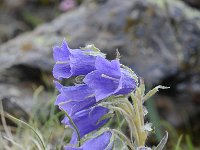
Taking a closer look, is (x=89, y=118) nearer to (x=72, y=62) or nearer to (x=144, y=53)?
(x=72, y=62)

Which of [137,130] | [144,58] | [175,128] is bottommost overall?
[175,128]

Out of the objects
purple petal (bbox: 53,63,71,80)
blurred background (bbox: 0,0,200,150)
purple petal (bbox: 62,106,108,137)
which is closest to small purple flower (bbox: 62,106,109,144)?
purple petal (bbox: 62,106,108,137)

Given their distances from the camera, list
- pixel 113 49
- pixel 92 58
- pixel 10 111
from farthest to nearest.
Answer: pixel 113 49 → pixel 10 111 → pixel 92 58

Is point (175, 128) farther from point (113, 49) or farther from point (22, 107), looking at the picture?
point (22, 107)

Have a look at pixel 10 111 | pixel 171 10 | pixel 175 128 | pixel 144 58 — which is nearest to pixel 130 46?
pixel 144 58

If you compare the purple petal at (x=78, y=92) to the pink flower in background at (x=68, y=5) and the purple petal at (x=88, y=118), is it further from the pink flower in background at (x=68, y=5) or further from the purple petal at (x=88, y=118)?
the pink flower in background at (x=68, y=5)

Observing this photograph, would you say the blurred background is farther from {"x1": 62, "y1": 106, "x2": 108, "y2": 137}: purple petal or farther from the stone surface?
{"x1": 62, "y1": 106, "x2": 108, "y2": 137}: purple petal
